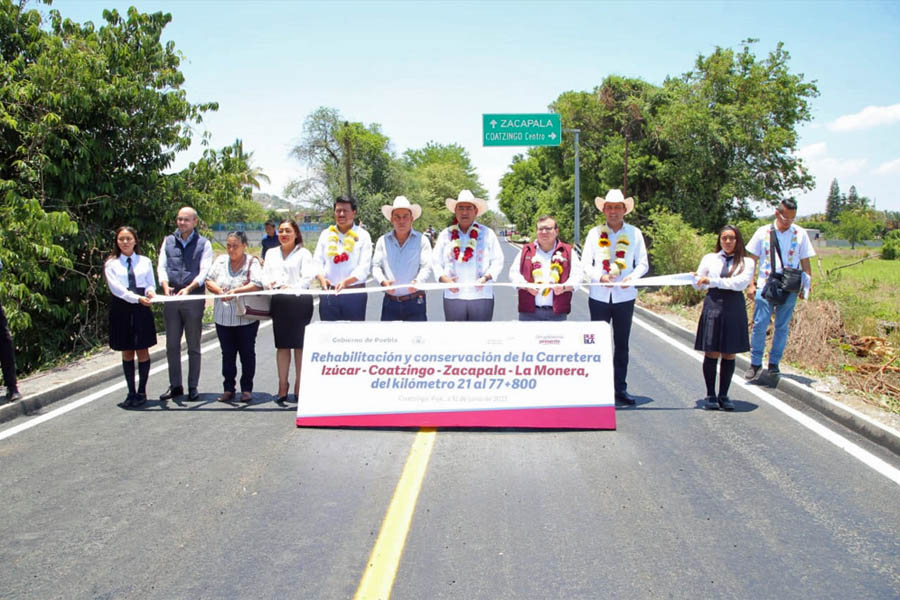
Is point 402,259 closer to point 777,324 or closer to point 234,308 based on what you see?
point 234,308

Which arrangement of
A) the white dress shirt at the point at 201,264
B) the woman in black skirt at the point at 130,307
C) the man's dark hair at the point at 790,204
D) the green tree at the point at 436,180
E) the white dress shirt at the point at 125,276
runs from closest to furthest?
the white dress shirt at the point at 125,276 < the woman in black skirt at the point at 130,307 < the white dress shirt at the point at 201,264 < the man's dark hair at the point at 790,204 < the green tree at the point at 436,180

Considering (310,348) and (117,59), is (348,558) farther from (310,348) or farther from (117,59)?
(117,59)

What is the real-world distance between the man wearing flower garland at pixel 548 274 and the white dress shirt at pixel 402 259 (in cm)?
93

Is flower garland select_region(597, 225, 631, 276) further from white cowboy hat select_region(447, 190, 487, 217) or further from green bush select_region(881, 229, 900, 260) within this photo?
green bush select_region(881, 229, 900, 260)

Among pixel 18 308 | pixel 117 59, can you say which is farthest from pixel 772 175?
pixel 18 308

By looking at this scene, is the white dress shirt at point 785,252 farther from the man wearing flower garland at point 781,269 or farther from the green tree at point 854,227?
the green tree at point 854,227

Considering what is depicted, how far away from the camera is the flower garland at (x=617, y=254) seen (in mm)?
6629

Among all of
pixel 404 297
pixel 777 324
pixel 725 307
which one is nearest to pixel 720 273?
pixel 725 307

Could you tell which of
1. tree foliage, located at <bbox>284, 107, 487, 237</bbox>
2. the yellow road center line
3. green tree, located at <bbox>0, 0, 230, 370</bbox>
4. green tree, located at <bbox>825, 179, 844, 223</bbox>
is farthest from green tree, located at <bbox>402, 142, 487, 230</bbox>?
green tree, located at <bbox>825, 179, 844, 223</bbox>

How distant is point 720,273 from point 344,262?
379 centimetres

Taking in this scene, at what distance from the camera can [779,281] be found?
7352mm

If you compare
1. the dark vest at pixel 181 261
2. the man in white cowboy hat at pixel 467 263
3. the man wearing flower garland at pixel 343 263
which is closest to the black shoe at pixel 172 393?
the dark vest at pixel 181 261

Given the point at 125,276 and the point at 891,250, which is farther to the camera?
the point at 891,250

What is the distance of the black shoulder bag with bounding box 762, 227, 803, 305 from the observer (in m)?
7.24
